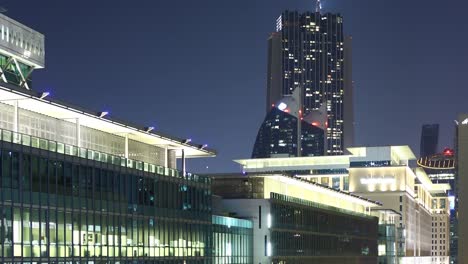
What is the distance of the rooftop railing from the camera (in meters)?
63.0

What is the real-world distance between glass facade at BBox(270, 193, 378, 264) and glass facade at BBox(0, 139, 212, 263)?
72.5ft

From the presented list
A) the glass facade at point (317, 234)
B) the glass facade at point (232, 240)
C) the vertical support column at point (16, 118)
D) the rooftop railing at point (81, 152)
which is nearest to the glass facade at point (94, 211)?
the rooftop railing at point (81, 152)

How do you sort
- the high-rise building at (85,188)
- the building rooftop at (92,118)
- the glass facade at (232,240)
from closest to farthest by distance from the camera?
the high-rise building at (85,188) → the building rooftop at (92,118) → the glass facade at (232,240)

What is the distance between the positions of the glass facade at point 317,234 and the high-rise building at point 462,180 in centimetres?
1698

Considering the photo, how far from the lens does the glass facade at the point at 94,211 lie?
62.6m

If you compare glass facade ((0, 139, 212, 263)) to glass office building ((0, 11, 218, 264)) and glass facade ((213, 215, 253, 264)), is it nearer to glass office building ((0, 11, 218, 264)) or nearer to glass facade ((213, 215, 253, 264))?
glass office building ((0, 11, 218, 264))

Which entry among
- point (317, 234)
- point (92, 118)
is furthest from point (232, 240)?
point (317, 234)

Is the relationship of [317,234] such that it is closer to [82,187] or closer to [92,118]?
[92,118]

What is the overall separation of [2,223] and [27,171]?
185 inches

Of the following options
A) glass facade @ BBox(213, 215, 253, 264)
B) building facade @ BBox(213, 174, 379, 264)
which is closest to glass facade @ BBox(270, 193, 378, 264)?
building facade @ BBox(213, 174, 379, 264)

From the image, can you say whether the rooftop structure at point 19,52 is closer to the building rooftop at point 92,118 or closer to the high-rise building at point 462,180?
the building rooftop at point 92,118

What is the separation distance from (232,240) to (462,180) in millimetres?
67597

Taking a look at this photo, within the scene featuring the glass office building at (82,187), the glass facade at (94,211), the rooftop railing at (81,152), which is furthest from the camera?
the glass office building at (82,187)

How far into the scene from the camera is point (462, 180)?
162 meters
